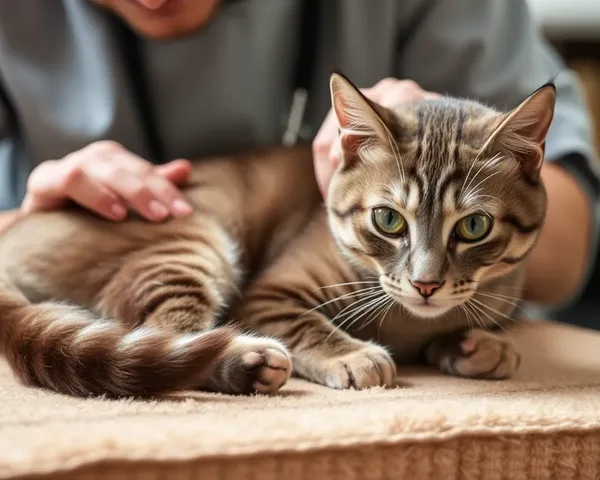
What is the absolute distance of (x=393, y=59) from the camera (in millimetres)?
1373

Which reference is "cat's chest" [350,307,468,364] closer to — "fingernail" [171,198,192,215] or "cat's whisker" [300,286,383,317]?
"cat's whisker" [300,286,383,317]

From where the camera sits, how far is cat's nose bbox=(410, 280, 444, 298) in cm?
88

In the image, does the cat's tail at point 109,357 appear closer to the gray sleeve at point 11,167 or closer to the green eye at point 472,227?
the green eye at point 472,227

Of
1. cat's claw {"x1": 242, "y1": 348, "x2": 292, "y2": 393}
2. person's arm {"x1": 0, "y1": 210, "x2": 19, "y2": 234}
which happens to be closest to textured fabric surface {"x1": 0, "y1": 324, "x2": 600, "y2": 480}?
cat's claw {"x1": 242, "y1": 348, "x2": 292, "y2": 393}

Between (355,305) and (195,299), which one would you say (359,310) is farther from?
(195,299)

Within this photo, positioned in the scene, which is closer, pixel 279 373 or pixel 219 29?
pixel 279 373

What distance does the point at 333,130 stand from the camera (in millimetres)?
1104

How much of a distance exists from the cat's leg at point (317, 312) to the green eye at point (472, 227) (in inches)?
6.0

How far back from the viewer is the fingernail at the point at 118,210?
1070 millimetres

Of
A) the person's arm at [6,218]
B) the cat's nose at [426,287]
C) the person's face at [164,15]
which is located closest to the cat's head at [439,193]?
the cat's nose at [426,287]

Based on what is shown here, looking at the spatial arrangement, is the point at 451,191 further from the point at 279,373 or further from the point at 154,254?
the point at 154,254

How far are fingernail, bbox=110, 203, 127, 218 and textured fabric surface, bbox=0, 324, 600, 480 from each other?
1.05 feet

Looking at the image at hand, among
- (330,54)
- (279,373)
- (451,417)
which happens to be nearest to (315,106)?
(330,54)

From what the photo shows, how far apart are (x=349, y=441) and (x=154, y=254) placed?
503mm
